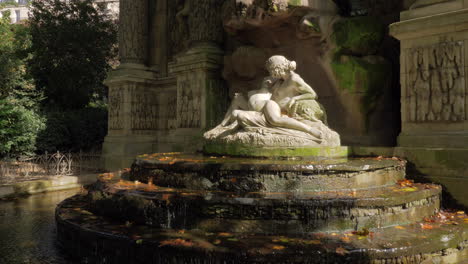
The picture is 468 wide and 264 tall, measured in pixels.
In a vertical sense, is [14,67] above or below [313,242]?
above

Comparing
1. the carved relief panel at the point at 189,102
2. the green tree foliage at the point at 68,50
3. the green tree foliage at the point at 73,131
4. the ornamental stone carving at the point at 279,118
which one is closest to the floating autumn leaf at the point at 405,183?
the ornamental stone carving at the point at 279,118

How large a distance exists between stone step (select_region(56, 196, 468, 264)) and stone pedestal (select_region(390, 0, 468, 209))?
1.59 meters

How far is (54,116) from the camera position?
1759 cm

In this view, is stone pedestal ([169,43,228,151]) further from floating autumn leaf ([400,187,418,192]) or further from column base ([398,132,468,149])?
floating autumn leaf ([400,187,418,192])

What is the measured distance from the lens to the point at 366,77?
8.59 meters

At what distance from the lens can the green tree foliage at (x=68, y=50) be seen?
1980 cm

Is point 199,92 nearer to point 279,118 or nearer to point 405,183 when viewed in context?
point 279,118

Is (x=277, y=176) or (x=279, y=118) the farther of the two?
(x=279, y=118)

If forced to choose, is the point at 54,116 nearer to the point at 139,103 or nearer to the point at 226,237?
the point at 139,103

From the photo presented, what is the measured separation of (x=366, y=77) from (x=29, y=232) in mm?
7502

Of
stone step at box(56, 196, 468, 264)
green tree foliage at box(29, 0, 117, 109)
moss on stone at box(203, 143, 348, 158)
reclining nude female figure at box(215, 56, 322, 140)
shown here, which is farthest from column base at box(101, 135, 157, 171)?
green tree foliage at box(29, 0, 117, 109)

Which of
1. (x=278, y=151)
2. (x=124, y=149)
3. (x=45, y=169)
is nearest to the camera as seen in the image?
(x=278, y=151)

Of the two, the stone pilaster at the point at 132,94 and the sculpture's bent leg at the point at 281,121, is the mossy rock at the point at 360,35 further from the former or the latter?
the stone pilaster at the point at 132,94

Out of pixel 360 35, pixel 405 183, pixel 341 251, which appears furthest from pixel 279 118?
pixel 360 35
